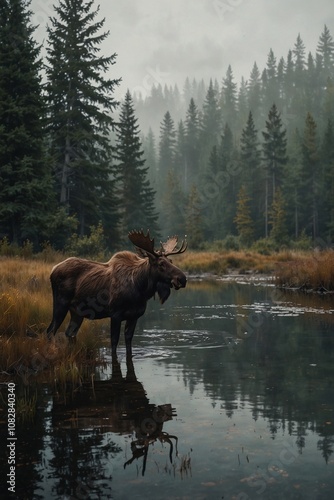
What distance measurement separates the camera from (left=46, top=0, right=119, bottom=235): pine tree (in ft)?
112

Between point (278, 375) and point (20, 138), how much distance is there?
18.9 metres

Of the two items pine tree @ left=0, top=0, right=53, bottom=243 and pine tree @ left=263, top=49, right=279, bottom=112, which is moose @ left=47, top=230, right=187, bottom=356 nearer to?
pine tree @ left=0, top=0, right=53, bottom=243

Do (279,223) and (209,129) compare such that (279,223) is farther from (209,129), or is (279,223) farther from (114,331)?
(209,129)

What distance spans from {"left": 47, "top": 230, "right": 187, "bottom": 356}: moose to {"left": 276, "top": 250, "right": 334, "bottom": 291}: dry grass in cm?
1237

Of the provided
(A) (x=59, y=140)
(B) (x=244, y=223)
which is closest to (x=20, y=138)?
(A) (x=59, y=140)

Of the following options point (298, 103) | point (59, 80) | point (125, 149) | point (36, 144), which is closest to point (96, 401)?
point (36, 144)

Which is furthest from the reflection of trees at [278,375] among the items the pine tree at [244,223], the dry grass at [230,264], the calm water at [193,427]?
the pine tree at [244,223]

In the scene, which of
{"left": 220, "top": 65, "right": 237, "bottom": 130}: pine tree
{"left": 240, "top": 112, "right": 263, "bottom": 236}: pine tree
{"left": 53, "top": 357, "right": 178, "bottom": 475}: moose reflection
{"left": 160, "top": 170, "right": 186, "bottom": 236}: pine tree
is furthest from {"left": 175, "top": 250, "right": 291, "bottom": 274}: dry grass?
{"left": 220, "top": 65, "right": 237, "bottom": 130}: pine tree

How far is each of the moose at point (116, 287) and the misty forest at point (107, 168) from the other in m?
14.3

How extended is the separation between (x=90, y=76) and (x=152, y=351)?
95.8ft

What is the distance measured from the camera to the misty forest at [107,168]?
25.0 m

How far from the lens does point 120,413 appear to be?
6.31 metres

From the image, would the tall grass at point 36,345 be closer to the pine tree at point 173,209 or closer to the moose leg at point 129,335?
the moose leg at point 129,335

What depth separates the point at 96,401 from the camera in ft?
22.3
